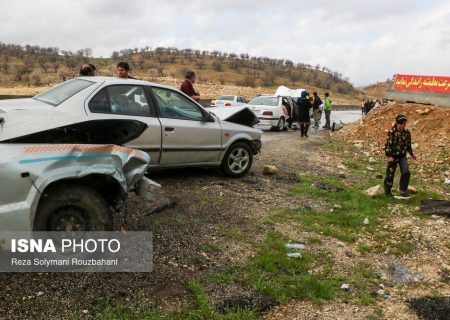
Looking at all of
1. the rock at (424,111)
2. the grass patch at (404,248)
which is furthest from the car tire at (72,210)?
the rock at (424,111)

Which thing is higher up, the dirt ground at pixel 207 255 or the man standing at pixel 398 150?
the man standing at pixel 398 150

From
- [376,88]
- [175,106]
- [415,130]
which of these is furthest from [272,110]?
[376,88]

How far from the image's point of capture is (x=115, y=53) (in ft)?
361

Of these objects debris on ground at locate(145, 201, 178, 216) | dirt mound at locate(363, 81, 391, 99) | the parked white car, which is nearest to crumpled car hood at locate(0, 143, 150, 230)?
the parked white car

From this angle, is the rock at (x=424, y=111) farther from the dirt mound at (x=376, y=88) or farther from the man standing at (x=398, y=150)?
the dirt mound at (x=376, y=88)

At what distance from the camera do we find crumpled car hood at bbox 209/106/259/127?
8023mm

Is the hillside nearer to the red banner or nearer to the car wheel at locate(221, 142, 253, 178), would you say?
the red banner

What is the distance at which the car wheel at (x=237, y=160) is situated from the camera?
25.1ft

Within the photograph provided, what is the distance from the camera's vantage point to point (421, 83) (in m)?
17.3

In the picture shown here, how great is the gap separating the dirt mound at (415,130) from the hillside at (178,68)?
39.4m

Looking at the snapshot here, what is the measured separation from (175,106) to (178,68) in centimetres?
8615

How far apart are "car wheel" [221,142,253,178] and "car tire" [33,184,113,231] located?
3.90m

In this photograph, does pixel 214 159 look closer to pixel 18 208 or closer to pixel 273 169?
pixel 273 169

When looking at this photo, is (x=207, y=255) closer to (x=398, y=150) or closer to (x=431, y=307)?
(x=431, y=307)
